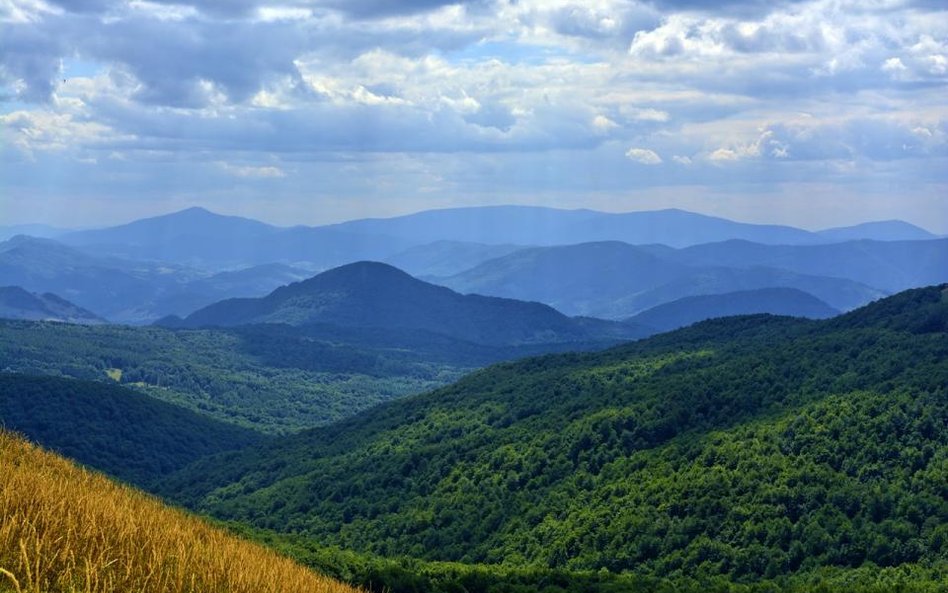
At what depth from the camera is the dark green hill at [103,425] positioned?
16975 centimetres

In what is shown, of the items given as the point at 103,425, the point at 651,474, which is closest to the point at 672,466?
the point at 651,474

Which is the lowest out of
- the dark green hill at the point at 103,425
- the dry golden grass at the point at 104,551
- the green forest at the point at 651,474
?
the dark green hill at the point at 103,425

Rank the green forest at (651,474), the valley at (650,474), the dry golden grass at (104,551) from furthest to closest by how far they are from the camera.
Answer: the valley at (650,474) → the green forest at (651,474) → the dry golden grass at (104,551)

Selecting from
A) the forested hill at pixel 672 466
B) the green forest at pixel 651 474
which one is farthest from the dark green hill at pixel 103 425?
the forested hill at pixel 672 466

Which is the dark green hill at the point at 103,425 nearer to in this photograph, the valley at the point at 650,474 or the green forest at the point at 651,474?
the green forest at the point at 651,474

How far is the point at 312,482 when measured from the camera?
5064 inches

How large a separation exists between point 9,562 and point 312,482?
115461mm

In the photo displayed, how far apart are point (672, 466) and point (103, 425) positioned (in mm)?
125934

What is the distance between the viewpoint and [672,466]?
312 feet

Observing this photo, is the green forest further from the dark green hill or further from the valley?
the dark green hill

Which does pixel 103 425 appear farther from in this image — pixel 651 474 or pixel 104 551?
pixel 104 551

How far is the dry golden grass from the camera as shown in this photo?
628 inches

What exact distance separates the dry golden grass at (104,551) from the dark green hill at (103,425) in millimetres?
148190

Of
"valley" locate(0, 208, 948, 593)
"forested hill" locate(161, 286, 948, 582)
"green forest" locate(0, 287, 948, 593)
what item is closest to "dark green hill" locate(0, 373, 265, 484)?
"green forest" locate(0, 287, 948, 593)
